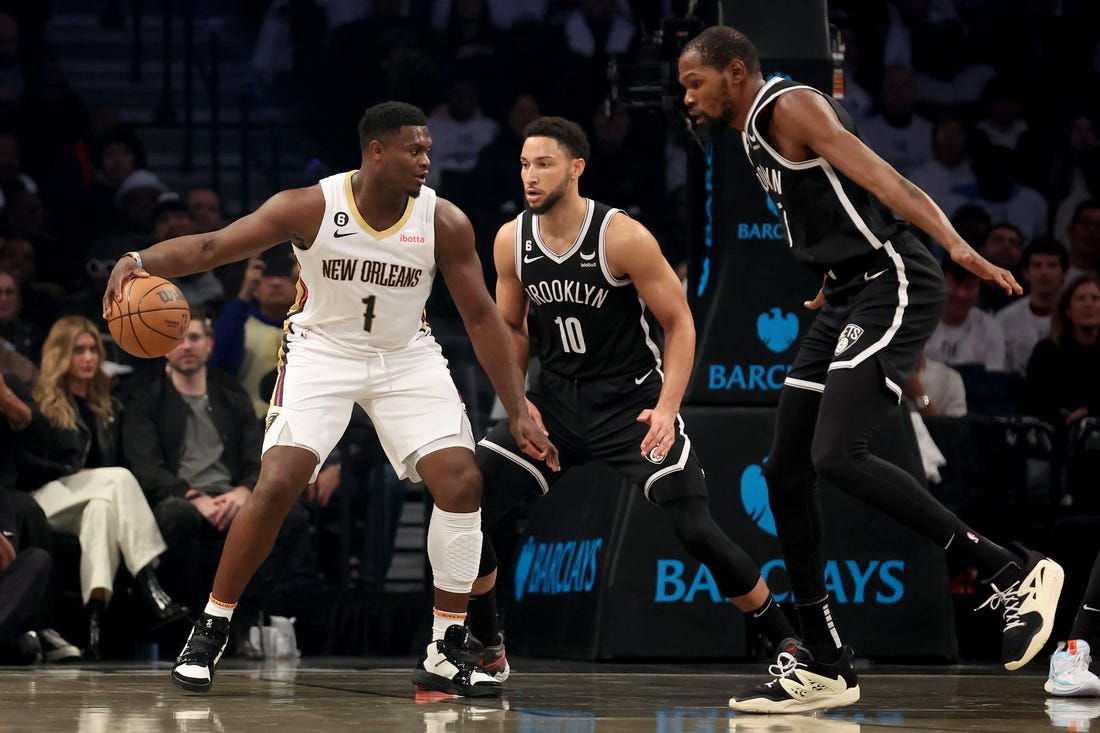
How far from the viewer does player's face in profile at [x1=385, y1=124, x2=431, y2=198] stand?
5.31 meters

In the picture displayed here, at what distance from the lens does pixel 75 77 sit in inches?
482

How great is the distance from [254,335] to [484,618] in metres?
3.72

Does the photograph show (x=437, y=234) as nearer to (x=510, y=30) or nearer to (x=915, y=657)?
(x=915, y=657)

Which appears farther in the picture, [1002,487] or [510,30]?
[510,30]

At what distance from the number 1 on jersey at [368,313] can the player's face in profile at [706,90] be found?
1.22 meters

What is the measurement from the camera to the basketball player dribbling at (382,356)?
17.1 feet

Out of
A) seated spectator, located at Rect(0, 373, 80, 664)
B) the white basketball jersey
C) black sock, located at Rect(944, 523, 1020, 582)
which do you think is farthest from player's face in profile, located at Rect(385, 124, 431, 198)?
seated spectator, located at Rect(0, 373, 80, 664)

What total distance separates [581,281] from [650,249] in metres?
0.27

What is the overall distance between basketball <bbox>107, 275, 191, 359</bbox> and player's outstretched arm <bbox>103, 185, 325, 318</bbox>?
5cm

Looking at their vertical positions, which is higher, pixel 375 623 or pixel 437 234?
pixel 437 234

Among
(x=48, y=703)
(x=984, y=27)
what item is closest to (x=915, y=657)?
(x=48, y=703)

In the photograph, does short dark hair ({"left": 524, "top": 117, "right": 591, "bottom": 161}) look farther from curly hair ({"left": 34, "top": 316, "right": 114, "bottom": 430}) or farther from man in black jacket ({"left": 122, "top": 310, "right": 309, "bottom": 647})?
curly hair ({"left": 34, "top": 316, "right": 114, "bottom": 430})

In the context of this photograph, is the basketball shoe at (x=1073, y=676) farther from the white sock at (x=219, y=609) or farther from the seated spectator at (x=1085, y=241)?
the seated spectator at (x=1085, y=241)

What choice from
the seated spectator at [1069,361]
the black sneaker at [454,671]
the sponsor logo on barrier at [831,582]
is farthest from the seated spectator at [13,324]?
the seated spectator at [1069,361]
